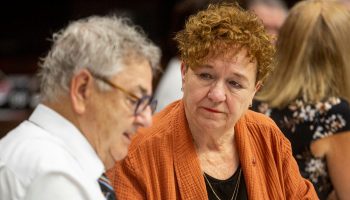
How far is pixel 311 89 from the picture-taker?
3.43 meters

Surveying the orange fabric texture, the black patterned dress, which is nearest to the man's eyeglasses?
the orange fabric texture

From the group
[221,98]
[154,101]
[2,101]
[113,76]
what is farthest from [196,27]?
[2,101]

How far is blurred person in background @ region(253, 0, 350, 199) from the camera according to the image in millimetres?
3367

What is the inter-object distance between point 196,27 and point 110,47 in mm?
640

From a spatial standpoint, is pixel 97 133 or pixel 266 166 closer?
pixel 97 133

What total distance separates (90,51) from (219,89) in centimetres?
71

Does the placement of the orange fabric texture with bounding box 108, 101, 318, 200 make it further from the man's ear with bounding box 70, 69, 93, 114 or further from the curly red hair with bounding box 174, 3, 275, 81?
the man's ear with bounding box 70, 69, 93, 114

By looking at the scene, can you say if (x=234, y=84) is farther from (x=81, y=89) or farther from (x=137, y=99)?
(x=81, y=89)

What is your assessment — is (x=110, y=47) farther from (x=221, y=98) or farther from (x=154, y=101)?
(x=221, y=98)

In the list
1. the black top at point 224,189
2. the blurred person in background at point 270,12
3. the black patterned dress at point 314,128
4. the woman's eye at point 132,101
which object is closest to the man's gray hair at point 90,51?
the woman's eye at point 132,101

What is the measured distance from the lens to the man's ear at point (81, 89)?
7.11ft

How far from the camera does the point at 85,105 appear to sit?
2.20m

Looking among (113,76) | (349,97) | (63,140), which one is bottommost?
(349,97)

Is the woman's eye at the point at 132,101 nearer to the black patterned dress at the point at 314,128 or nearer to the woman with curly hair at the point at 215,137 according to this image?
the woman with curly hair at the point at 215,137
